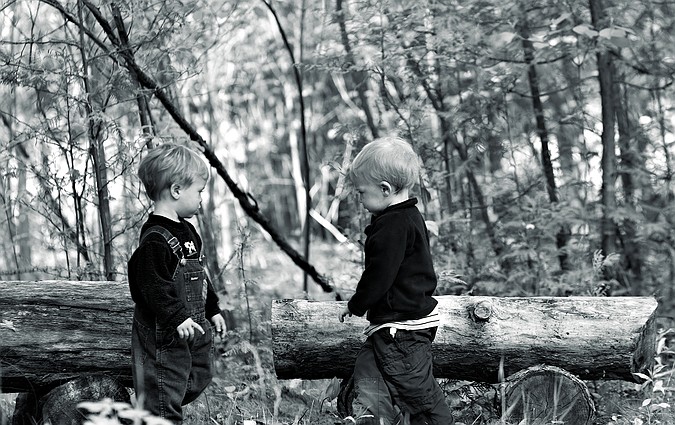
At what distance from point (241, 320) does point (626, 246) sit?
391 centimetres

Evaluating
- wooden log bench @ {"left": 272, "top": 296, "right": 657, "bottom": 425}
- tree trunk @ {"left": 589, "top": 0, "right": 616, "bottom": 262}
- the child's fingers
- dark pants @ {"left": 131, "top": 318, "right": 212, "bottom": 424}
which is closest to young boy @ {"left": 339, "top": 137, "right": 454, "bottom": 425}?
wooden log bench @ {"left": 272, "top": 296, "right": 657, "bottom": 425}

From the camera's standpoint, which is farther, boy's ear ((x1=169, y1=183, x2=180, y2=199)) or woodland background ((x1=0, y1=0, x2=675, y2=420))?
woodland background ((x1=0, y1=0, x2=675, y2=420))

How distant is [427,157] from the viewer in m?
6.84

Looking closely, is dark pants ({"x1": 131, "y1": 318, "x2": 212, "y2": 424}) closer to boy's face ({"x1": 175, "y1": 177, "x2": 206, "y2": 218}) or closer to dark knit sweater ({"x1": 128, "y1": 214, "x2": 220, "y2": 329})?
dark knit sweater ({"x1": 128, "y1": 214, "x2": 220, "y2": 329})

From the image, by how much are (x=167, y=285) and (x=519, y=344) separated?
2109 mm

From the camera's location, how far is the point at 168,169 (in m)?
3.71

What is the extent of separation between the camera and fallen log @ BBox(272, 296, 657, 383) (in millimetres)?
4363

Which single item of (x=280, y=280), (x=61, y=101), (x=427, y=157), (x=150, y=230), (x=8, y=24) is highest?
(x=8, y=24)

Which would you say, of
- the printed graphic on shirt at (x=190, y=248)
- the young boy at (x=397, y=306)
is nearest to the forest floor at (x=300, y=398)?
the young boy at (x=397, y=306)

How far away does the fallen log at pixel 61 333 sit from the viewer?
435 cm

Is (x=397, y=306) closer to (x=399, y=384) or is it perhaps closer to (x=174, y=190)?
(x=399, y=384)

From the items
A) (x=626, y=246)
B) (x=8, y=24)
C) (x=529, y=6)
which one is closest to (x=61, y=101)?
(x=8, y=24)

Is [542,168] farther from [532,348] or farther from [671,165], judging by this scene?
[532,348]

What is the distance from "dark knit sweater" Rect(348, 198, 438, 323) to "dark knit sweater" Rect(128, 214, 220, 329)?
0.89 metres
